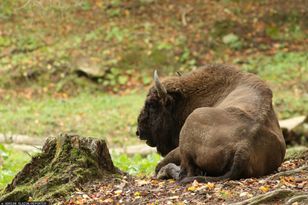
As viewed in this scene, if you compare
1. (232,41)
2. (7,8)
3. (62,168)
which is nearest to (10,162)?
(62,168)

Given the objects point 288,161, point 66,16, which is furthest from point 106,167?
point 66,16

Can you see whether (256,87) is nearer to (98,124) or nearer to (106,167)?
(106,167)

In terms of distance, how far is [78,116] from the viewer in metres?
19.4

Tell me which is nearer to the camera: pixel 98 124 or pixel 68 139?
pixel 68 139

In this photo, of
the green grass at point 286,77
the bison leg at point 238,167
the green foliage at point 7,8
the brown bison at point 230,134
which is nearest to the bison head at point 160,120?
the brown bison at point 230,134

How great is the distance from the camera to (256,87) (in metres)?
8.25

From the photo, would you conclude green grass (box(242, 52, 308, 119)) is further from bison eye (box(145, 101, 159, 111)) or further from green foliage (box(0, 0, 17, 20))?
green foliage (box(0, 0, 17, 20))

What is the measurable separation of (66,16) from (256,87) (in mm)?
18556

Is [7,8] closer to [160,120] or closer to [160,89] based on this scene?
[160,120]

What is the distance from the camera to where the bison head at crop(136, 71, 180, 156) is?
9.27 m

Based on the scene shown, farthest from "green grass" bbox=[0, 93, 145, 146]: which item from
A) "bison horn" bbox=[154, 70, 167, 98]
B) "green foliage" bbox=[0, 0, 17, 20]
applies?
"bison horn" bbox=[154, 70, 167, 98]

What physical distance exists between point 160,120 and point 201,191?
2710 mm

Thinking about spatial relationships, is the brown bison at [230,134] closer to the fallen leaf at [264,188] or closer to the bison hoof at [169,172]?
the bison hoof at [169,172]

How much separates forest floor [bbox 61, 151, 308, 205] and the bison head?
1.59 meters
